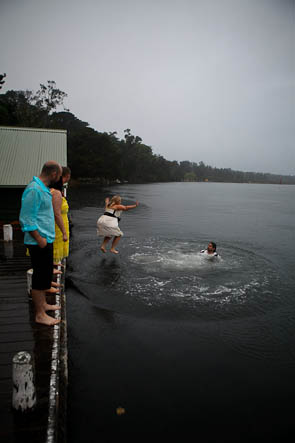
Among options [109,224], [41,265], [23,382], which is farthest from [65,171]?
[109,224]

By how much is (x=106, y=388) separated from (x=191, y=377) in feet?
4.55

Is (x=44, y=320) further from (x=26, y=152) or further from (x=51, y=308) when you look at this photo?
(x=26, y=152)

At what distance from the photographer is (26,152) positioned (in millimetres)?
14453

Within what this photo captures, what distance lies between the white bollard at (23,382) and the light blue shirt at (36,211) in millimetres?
1412

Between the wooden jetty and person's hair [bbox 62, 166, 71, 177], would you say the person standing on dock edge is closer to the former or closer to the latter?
the wooden jetty

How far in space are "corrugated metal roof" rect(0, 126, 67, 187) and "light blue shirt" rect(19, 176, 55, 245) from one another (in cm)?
928

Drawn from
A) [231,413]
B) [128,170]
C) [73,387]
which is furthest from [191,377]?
[128,170]

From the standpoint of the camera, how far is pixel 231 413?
172 inches

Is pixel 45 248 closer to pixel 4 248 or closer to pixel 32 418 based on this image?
pixel 32 418

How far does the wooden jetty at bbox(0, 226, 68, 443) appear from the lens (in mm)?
2904

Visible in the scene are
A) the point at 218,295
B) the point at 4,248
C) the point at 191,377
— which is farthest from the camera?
the point at 4,248

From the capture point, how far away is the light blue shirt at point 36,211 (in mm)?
3646

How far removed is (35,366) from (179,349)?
2.85m

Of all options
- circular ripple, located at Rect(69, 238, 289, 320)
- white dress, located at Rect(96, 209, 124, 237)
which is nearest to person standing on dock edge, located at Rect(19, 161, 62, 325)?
circular ripple, located at Rect(69, 238, 289, 320)
